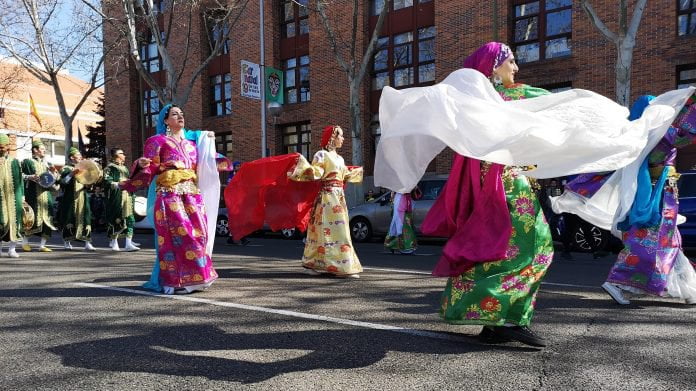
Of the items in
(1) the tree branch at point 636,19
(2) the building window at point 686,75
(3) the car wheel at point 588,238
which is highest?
(1) the tree branch at point 636,19

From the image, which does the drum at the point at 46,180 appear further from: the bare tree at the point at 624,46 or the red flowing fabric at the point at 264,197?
the bare tree at the point at 624,46

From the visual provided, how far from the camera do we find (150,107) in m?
28.3

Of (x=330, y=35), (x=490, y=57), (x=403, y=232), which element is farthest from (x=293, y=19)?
(x=490, y=57)

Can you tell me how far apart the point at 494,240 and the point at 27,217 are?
9716 mm

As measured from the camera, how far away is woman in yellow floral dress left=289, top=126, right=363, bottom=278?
6.91 meters

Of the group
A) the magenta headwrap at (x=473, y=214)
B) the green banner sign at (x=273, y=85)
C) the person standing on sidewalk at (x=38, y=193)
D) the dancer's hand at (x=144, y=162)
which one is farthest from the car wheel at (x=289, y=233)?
the magenta headwrap at (x=473, y=214)

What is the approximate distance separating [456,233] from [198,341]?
1.92 metres

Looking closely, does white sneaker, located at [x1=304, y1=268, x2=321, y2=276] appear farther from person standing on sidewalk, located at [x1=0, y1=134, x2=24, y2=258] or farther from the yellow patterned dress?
person standing on sidewalk, located at [x1=0, y1=134, x2=24, y2=258]

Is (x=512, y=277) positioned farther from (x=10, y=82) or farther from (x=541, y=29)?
(x=10, y=82)

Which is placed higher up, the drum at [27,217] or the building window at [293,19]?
the building window at [293,19]

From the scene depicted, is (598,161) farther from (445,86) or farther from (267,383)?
(267,383)

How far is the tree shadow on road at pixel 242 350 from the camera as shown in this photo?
3316 mm

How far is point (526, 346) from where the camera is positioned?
12.2 feet

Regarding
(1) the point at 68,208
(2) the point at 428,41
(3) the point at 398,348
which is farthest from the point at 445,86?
(2) the point at 428,41
